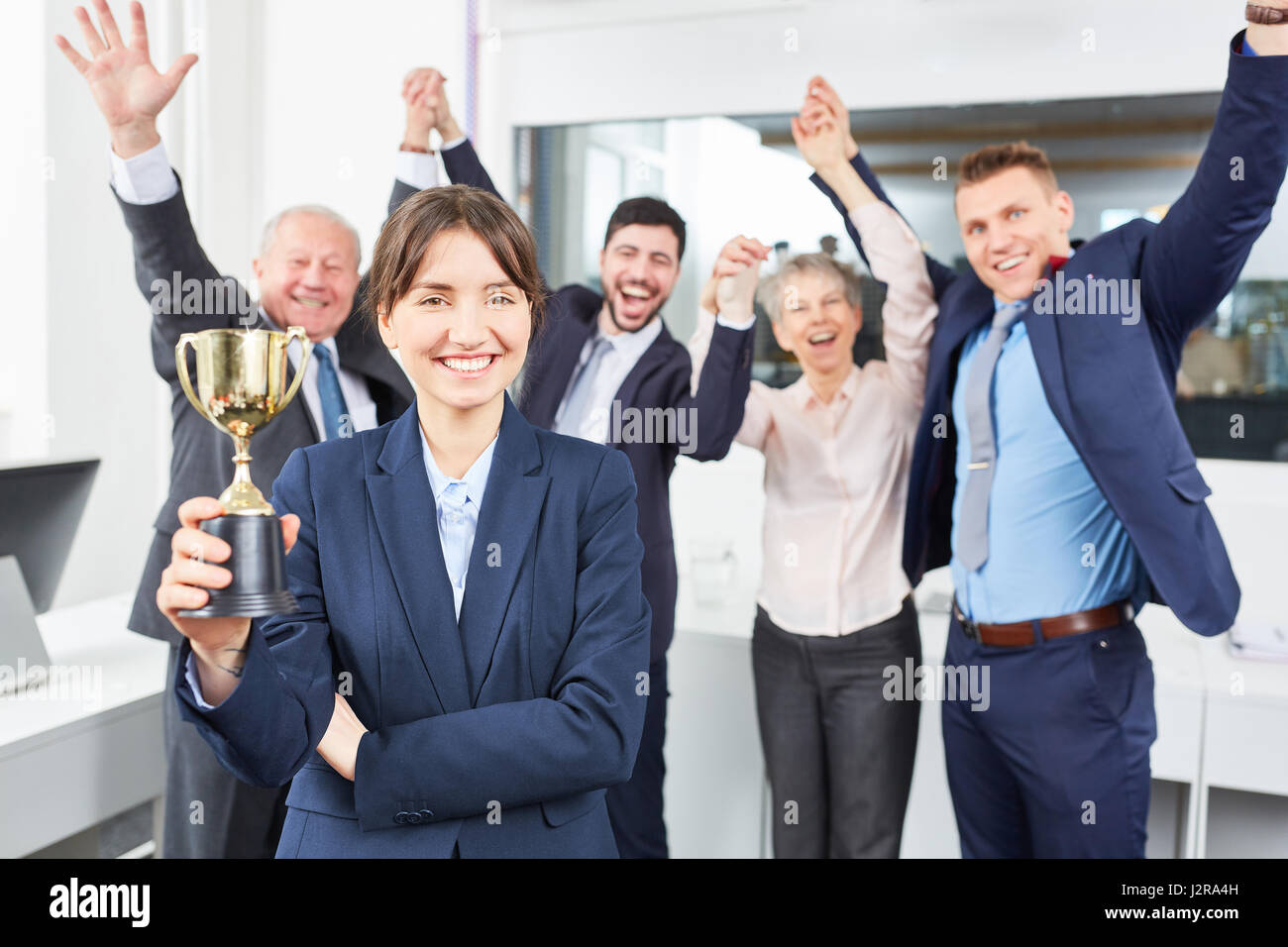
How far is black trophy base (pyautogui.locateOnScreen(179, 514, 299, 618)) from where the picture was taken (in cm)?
97

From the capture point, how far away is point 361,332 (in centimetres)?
228

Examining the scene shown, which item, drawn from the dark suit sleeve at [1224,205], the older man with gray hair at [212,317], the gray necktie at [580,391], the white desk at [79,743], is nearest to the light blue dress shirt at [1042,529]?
the dark suit sleeve at [1224,205]

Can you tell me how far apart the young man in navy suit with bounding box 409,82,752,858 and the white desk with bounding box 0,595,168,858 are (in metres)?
1.02

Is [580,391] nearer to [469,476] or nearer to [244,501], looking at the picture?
[469,476]

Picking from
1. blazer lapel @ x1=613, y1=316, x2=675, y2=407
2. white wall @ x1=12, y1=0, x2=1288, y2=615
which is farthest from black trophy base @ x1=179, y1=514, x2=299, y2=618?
white wall @ x1=12, y1=0, x2=1288, y2=615

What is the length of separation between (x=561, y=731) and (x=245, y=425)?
1.58 feet

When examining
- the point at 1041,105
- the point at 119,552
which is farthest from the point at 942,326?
the point at 119,552

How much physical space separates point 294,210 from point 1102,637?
6.15 ft

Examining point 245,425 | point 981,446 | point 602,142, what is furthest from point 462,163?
point 245,425

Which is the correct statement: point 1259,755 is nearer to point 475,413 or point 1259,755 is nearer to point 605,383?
point 605,383

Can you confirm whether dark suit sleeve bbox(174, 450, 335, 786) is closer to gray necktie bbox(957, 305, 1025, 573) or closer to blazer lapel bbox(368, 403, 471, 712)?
blazer lapel bbox(368, 403, 471, 712)

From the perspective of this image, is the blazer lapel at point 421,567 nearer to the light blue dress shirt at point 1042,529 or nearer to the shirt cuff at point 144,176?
the shirt cuff at point 144,176

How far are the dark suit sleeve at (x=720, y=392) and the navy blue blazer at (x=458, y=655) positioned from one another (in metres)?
0.87

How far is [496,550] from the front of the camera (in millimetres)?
1222
